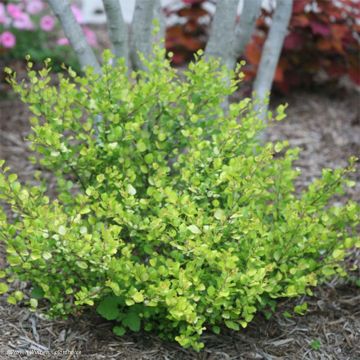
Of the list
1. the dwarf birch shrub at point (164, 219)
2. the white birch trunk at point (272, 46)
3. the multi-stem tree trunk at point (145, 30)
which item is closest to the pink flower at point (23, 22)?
the multi-stem tree trunk at point (145, 30)

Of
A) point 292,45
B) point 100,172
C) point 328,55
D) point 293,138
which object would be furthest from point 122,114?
point 328,55

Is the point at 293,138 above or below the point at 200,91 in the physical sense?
below

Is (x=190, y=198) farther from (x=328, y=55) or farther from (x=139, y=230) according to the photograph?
(x=328, y=55)

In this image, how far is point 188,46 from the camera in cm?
495

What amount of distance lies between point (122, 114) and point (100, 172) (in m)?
0.25

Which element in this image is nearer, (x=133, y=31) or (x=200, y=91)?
(x=200, y=91)

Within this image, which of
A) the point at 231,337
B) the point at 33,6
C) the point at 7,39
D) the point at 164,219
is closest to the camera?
the point at 164,219

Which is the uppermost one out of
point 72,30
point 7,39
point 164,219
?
point 72,30

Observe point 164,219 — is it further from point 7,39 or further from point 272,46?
point 7,39

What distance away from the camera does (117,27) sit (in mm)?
2982

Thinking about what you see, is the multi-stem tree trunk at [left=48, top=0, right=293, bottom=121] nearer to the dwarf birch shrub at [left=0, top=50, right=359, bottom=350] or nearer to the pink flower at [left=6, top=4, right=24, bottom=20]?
the dwarf birch shrub at [left=0, top=50, right=359, bottom=350]

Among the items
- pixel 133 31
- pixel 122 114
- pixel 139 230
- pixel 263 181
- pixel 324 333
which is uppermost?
pixel 133 31

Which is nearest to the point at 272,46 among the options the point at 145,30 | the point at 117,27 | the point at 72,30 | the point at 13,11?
the point at 145,30

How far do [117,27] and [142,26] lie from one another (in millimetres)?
140
